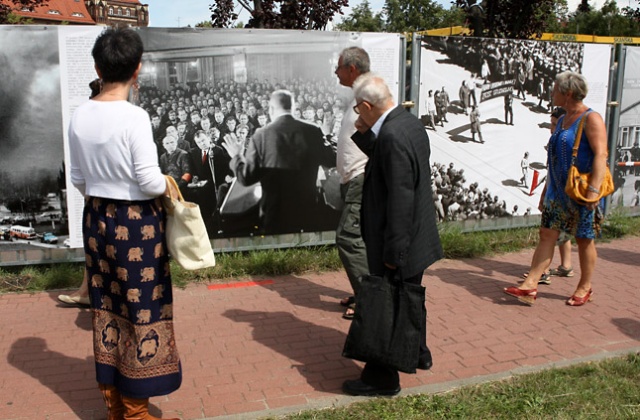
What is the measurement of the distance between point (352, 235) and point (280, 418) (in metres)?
1.75

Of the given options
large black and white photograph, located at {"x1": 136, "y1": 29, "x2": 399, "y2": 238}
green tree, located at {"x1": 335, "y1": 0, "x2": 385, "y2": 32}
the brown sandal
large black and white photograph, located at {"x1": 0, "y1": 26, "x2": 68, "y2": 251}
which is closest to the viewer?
the brown sandal

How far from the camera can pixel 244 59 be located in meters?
6.11

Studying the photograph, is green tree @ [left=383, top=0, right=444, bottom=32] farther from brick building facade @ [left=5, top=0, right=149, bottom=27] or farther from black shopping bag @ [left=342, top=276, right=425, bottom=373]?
brick building facade @ [left=5, top=0, right=149, bottom=27]

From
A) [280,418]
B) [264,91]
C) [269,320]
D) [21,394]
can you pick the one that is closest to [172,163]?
[264,91]

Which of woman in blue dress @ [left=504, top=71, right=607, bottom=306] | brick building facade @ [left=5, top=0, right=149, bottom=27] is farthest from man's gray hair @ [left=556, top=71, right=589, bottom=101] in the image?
brick building facade @ [left=5, top=0, right=149, bottom=27]

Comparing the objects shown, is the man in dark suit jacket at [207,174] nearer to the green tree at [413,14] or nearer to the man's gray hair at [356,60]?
the man's gray hair at [356,60]

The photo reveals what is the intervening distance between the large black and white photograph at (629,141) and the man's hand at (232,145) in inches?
196

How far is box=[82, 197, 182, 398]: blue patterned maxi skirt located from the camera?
3066 millimetres

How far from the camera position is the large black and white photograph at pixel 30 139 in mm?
5555

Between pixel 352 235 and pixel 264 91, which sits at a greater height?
pixel 264 91

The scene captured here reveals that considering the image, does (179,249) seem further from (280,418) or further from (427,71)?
(427,71)

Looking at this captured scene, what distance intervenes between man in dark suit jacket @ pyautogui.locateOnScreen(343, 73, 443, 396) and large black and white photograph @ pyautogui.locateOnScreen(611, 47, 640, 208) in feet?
18.4

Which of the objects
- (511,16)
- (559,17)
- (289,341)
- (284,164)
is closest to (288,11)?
(511,16)

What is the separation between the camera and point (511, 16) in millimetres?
13320
